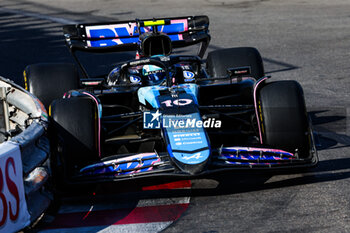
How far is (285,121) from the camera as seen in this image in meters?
6.34

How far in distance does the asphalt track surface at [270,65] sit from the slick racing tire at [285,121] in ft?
1.02

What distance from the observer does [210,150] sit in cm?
588

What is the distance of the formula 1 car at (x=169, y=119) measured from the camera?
593 centimetres

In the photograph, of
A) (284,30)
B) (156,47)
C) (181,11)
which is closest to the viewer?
(156,47)

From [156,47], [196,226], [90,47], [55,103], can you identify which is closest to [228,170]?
[196,226]

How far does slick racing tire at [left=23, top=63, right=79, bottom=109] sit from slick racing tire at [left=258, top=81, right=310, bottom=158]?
7.95 feet

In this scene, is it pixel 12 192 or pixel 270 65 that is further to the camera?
pixel 270 65

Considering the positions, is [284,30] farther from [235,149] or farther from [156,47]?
[235,149]

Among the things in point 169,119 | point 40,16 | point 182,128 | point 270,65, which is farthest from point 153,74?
point 40,16

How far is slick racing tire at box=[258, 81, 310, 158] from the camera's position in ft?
20.8

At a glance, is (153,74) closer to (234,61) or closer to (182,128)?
(234,61)

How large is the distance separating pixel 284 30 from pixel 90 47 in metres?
7.27

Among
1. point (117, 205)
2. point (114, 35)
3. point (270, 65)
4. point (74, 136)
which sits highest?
point (114, 35)

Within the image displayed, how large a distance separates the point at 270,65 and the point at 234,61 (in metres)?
3.66
